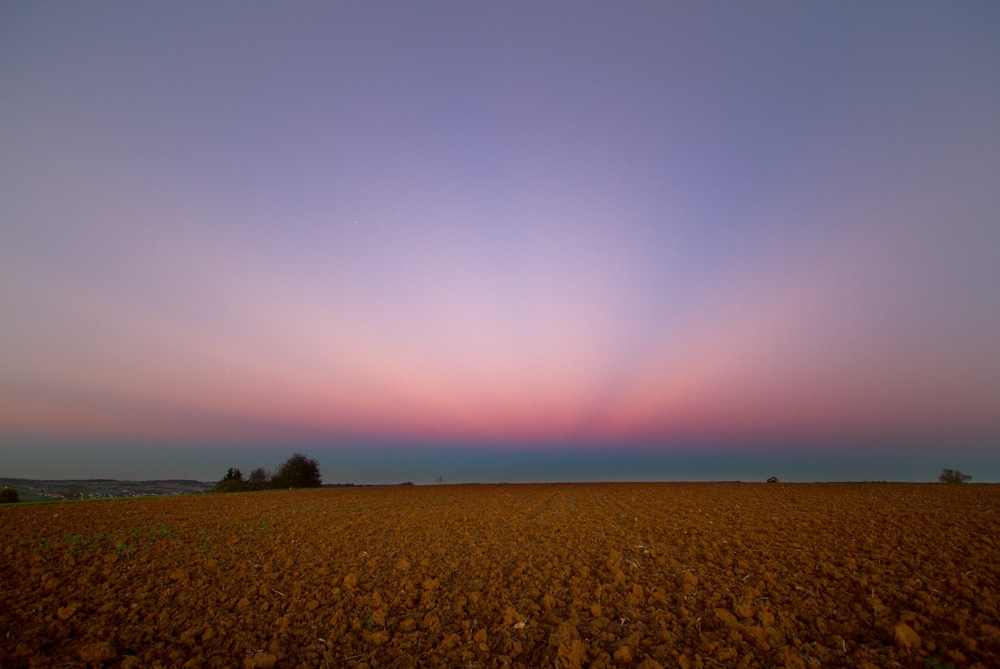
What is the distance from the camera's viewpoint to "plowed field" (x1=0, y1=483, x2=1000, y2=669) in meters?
6.11

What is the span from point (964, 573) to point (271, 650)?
12.7 metres

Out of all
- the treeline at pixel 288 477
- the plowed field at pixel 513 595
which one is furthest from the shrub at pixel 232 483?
the plowed field at pixel 513 595

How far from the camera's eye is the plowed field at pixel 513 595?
20.0 feet

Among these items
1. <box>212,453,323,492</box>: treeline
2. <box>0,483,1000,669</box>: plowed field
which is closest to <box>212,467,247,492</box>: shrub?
<box>212,453,323,492</box>: treeline

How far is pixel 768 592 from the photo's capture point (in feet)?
26.5

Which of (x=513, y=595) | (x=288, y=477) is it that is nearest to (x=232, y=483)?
(x=288, y=477)

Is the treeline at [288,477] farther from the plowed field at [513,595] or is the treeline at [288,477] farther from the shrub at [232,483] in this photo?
the plowed field at [513,595]

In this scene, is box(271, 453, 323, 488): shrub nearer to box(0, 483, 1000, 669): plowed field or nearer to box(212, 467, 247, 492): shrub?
box(212, 467, 247, 492): shrub

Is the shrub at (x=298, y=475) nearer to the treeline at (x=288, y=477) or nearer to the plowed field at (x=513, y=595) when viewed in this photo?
the treeline at (x=288, y=477)

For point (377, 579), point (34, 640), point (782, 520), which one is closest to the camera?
point (34, 640)

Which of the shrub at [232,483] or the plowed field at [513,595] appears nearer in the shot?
the plowed field at [513,595]

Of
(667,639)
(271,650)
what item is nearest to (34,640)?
(271,650)

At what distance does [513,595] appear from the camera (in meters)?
8.49

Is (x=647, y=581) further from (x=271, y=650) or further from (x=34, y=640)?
(x=34, y=640)
